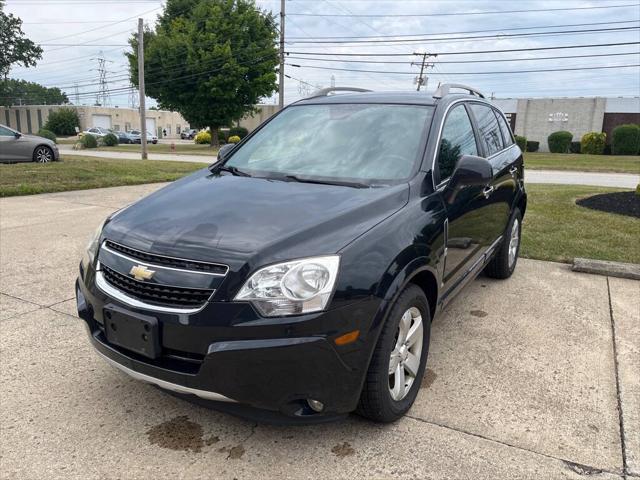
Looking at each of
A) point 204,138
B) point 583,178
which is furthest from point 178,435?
point 204,138

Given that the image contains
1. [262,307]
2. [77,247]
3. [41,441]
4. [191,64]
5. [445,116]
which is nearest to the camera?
[262,307]

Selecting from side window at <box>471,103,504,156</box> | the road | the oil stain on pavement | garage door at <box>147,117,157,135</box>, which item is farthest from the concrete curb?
garage door at <box>147,117,157,135</box>

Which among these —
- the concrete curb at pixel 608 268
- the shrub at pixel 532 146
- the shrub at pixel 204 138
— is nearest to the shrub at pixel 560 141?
the shrub at pixel 532 146

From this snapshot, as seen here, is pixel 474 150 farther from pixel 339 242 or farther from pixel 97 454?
pixel 97 454

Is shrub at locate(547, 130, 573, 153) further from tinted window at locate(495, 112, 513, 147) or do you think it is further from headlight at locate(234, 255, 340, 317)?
headlight at locate(234, 255, 340, 317)

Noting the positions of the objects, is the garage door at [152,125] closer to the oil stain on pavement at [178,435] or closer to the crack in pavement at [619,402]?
the crack in pavement at [619,402]

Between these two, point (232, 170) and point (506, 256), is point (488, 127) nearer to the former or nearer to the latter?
point (506, 256)

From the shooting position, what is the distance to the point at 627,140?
113 feet

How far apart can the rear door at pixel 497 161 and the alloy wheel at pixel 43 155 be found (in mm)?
14429

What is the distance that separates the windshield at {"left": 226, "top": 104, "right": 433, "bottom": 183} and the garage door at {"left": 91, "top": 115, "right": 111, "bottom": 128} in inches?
3095

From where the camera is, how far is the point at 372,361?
2.40 meters

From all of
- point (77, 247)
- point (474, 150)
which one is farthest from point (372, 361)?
point (77, 247)

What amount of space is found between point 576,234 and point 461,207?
4.55 metres

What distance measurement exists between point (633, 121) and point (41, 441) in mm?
46457
